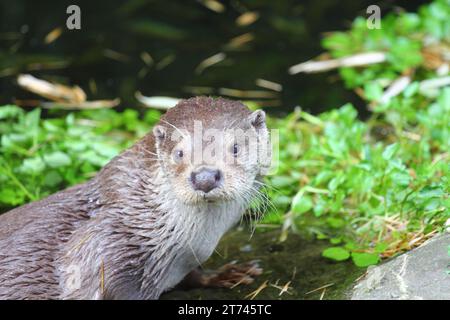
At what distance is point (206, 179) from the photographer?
9.71 feet

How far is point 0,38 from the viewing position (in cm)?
619

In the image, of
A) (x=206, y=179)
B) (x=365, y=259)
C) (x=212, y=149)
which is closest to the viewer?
(x=206, y=179)

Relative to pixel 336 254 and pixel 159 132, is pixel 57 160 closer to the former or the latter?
pixel 159 132

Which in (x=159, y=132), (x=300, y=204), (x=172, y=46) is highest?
(x=172, y=46)

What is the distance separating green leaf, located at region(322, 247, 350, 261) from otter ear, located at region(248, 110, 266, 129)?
0.66m

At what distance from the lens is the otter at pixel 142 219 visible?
3146 millimetres

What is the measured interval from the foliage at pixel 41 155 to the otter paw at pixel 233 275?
992mm

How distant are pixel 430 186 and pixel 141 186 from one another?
1119 millimetres

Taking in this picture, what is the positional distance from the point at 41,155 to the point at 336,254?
1.59 metres

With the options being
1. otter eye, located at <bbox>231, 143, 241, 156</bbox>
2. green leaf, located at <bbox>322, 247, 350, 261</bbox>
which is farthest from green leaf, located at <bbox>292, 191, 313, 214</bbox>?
otter eye, located at <bbox>231, 143, 241, 156</bbox>

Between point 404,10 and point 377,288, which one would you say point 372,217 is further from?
point 404,10

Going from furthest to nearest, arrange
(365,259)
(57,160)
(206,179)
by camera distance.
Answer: (57,160)
(365,259)
(206,179)

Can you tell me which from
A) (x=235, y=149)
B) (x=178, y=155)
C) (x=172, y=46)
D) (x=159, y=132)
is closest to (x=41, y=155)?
(x=159, y=132)
